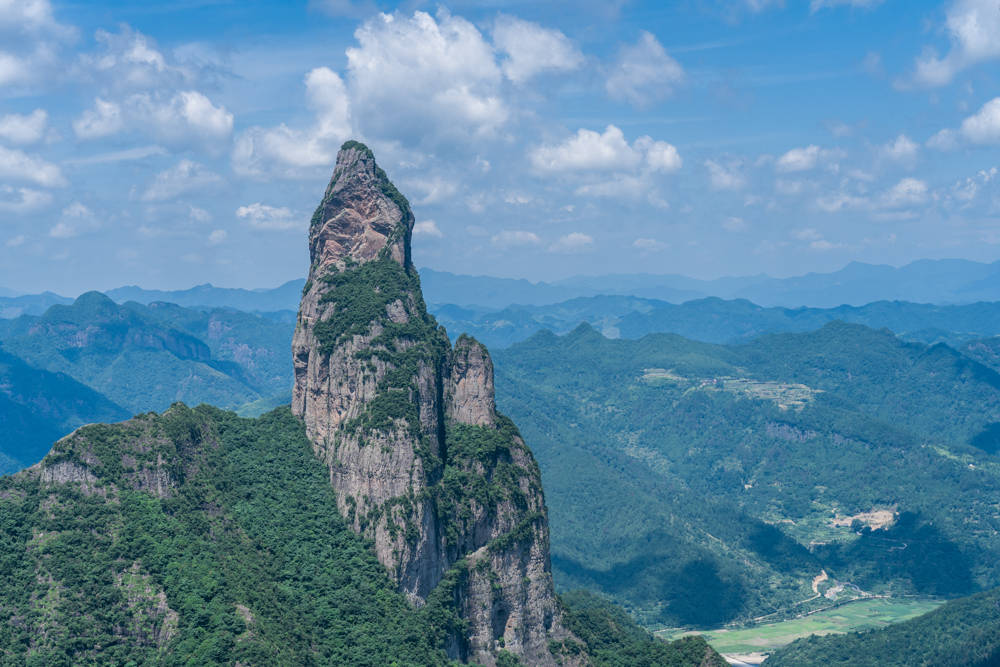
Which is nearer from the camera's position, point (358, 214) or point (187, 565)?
point (187, 565)

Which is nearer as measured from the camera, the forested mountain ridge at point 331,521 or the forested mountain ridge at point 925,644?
the forested mountain ridge at point 331,521

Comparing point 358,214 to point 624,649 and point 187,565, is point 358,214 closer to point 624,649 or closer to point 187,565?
point 187,565

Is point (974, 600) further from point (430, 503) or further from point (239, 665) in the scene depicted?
point (239, 665)

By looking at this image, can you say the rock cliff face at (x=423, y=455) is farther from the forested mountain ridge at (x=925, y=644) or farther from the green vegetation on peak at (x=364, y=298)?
the forested mountain ridge at (x=925, y=644)

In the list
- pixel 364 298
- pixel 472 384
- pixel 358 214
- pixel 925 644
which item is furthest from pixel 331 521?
pixel 925 644

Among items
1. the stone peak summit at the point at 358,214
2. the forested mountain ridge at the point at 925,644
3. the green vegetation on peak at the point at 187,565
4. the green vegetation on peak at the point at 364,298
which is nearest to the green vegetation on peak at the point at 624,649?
the green vegetation on peak at the point at 187,565

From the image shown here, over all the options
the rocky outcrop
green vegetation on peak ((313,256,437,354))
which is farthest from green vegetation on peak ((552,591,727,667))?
green vegetation on peak ((313,256,437,354))

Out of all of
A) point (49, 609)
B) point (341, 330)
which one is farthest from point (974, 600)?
point (49, 609)

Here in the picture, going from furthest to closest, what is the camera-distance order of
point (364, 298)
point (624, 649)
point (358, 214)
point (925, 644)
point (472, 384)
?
point (925, 644), point (358, 214), point (364, 298), point (472, 384), point (624, 649)
